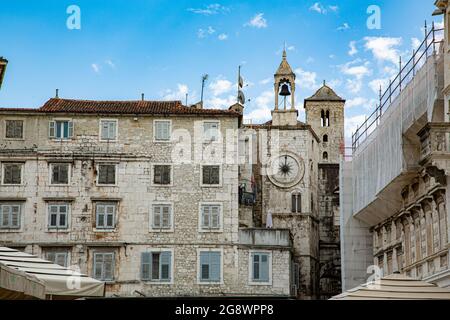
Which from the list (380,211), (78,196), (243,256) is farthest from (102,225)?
(380,211)

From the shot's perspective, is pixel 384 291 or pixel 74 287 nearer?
pixel 74 287

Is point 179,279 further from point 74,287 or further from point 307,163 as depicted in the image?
point 74,287

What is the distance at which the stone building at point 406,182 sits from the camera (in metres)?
22.8

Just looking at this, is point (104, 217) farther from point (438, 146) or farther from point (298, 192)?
point (438, 146)

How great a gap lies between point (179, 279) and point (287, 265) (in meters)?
5.49

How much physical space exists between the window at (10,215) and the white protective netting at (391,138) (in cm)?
1651

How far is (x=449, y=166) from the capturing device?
21.2 meters

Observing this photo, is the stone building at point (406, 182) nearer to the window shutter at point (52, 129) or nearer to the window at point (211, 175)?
the window at point (211, 175)

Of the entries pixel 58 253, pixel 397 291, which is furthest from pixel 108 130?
pixel 397 291

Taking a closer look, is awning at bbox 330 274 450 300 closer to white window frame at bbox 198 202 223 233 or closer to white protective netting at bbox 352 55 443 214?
white protective netting at bbox 352 55 443 214

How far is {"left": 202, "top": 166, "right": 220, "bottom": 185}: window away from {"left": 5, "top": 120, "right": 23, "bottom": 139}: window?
9476 millimetres

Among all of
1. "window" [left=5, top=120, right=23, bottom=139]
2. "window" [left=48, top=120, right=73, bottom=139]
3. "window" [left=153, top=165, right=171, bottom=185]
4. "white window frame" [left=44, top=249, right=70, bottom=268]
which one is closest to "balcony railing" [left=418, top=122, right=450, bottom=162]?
"window" [left=153, top=165, right=171, bottom=185]

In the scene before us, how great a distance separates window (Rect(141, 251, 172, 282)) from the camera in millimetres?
40562

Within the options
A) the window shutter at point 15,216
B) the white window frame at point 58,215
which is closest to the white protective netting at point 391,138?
the white window frame at point 58,215
